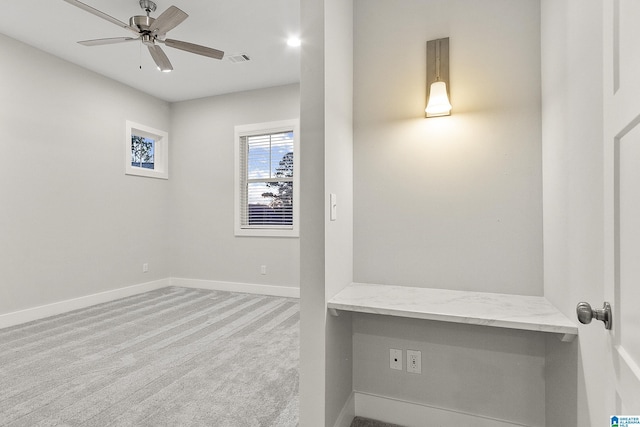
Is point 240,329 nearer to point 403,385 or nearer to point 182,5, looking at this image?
point 403,385

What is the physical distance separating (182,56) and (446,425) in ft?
13.5

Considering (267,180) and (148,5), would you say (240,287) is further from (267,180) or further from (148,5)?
(148,5)

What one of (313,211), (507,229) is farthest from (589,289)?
(313,211)

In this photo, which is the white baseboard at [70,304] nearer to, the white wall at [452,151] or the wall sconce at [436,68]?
the white wall at [452,151]

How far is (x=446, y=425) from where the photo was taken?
1706 mm

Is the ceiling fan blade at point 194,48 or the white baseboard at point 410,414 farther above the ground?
the ceiling fan blade at point 194,48

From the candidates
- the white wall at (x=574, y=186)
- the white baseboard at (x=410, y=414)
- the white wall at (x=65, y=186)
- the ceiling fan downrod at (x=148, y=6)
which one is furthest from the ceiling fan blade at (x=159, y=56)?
the white baseboard at (x=410, y=414)

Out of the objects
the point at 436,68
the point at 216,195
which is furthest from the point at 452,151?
the point at 216,195

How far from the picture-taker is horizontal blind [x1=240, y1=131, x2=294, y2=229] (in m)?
4.68

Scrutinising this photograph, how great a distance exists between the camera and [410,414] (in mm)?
1770

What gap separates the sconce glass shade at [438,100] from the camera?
5.40 feet

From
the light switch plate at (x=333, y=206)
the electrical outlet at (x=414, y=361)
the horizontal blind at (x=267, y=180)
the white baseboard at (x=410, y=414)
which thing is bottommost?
the white baseboard at (x=410, y=414)

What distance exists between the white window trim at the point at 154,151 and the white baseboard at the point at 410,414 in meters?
4.32

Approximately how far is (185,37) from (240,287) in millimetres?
3252
